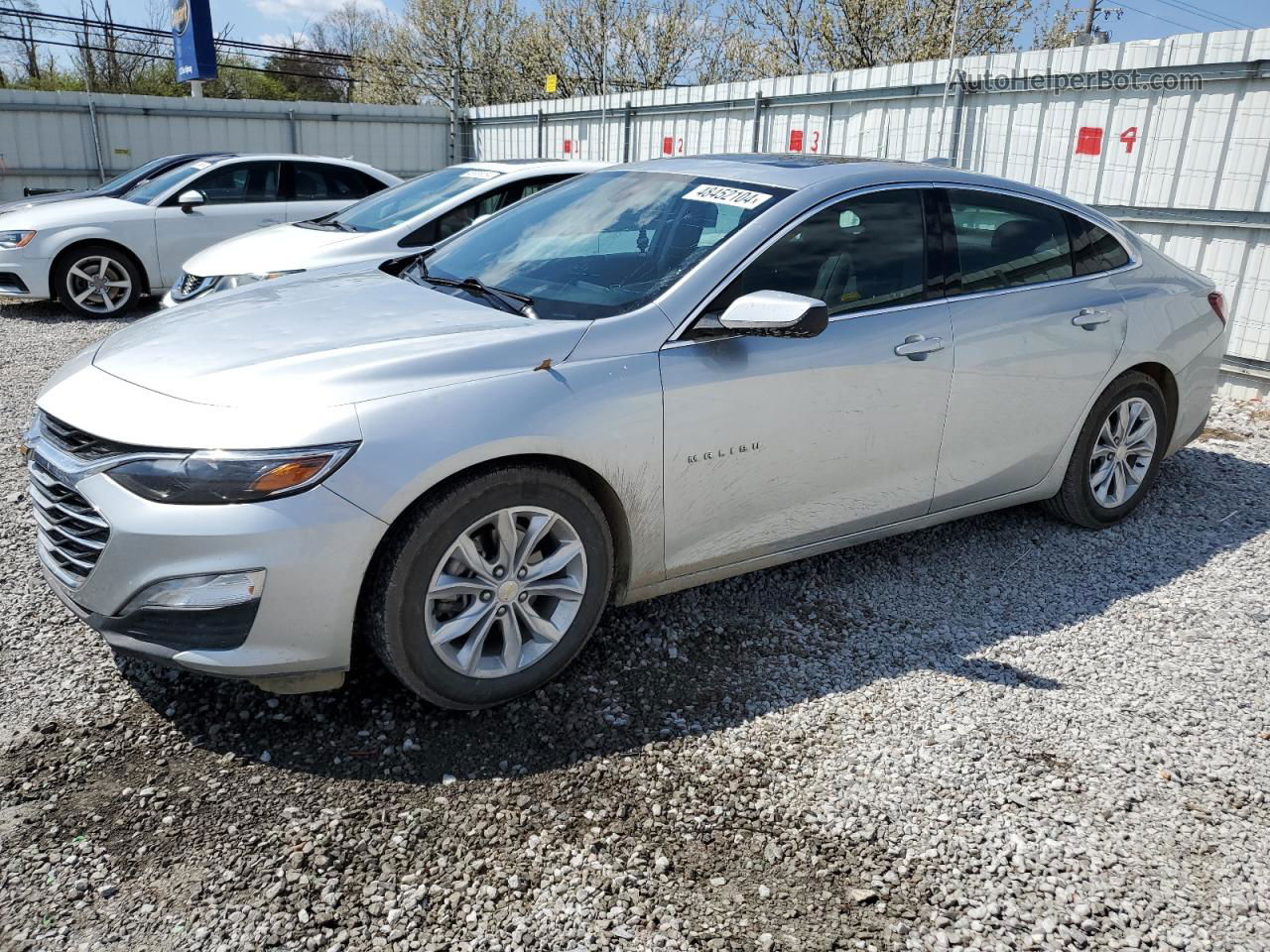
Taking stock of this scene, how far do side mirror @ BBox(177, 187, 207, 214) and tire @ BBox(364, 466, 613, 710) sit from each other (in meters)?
8.29

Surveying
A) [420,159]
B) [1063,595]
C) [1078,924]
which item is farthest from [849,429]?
[420,159]

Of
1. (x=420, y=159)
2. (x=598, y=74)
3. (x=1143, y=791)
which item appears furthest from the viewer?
(x=598, y=74)

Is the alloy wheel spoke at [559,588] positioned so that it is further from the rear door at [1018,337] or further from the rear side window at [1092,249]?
the rear side window at [1092,249]

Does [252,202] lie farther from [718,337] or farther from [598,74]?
[598,74]

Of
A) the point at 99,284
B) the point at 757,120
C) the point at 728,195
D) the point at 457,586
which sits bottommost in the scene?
the point at 99,284

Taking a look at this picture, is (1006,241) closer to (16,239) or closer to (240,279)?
(240,279)

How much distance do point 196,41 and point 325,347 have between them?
16.5 metres

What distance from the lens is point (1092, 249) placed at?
4.57 meters

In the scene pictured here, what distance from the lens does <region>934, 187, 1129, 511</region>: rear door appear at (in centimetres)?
402

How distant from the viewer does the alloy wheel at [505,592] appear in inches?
117

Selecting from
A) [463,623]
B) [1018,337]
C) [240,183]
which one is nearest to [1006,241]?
[1018,337]

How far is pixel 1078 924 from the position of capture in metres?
2.41

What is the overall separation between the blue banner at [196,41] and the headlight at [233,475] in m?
16.2

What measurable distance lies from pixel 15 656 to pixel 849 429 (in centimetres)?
301
